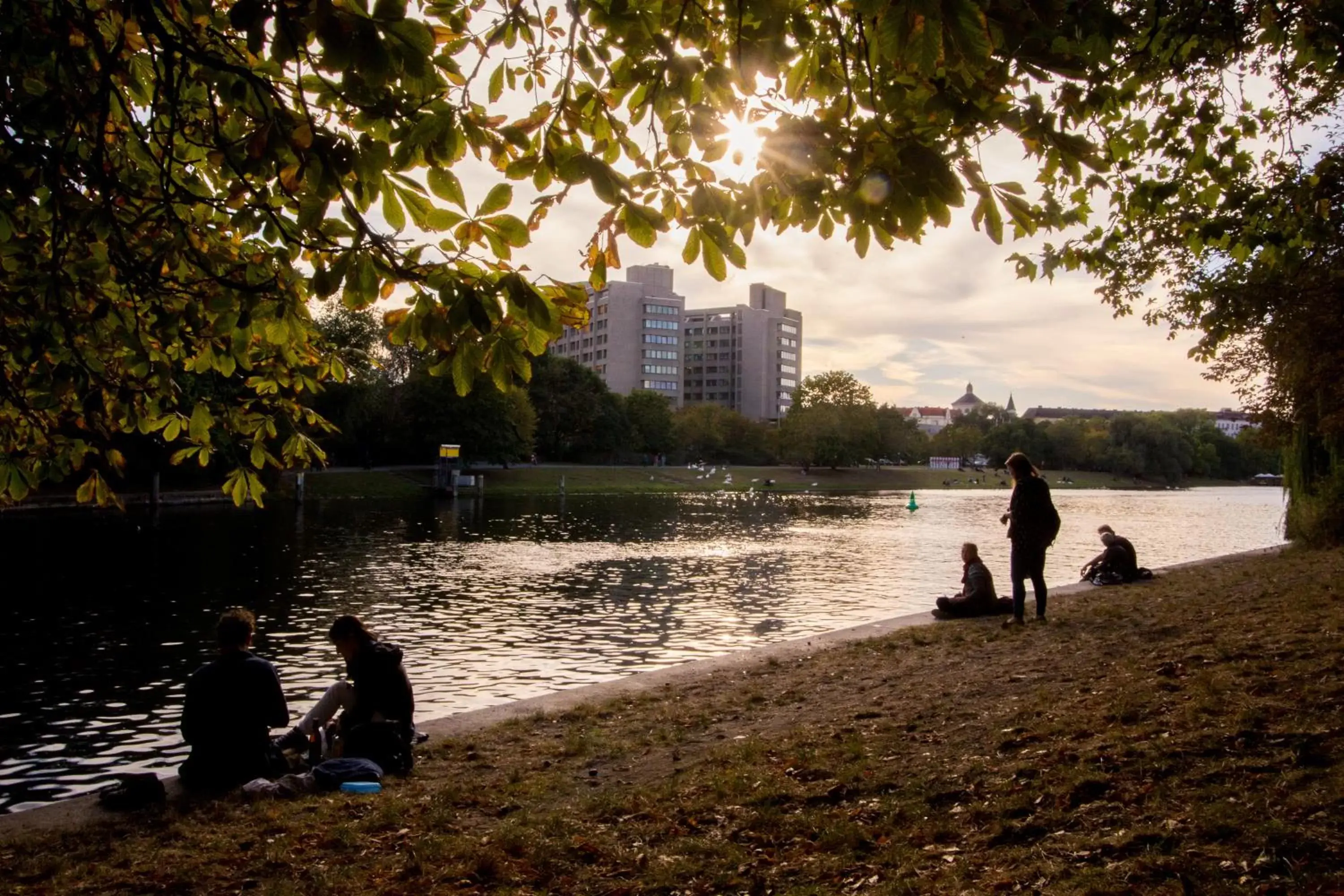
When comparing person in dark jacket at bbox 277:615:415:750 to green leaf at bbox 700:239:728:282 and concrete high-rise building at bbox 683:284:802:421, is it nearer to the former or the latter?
green leaf at bbox 700:239:728:282

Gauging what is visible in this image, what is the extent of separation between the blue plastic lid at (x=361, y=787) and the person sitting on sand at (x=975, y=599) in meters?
9.84

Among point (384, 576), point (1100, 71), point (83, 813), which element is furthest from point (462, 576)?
point (1100, 71)

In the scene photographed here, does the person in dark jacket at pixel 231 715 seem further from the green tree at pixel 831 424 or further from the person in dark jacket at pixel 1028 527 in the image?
the green tree at pixel 831 424

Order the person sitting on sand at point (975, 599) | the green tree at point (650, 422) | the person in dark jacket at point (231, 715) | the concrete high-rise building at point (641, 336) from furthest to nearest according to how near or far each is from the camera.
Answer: the concrete high-rise building at point (641, 336)
the green tree at point (650, 422)
the person sitting on sand at point (975, 599)
the person in dark jacket at point (231, 715)

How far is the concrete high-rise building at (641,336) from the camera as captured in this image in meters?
168

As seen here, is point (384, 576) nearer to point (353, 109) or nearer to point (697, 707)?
point (697, 707)

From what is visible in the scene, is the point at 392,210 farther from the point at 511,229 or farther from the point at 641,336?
the point at 641,336

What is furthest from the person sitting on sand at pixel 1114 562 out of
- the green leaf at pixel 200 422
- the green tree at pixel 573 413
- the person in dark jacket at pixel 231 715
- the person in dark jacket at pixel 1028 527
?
the green tree at pixel 573 413

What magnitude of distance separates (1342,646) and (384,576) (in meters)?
20.6

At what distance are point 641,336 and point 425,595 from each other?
152m

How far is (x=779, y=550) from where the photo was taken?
32.2m

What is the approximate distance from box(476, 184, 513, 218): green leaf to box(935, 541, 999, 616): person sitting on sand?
11911mm

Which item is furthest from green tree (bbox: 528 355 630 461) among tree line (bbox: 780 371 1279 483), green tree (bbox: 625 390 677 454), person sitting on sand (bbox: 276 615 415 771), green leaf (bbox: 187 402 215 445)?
green leaf (bbox: 187 402 215 445)

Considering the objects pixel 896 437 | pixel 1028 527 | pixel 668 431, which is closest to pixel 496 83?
pixel 1028 527
